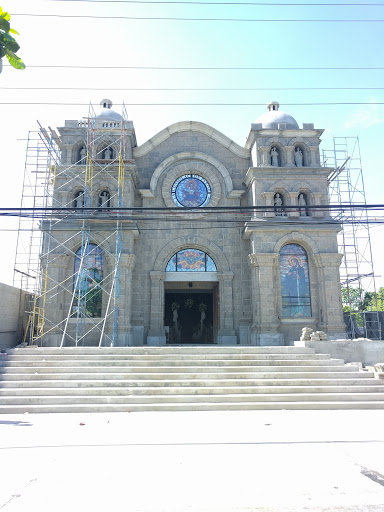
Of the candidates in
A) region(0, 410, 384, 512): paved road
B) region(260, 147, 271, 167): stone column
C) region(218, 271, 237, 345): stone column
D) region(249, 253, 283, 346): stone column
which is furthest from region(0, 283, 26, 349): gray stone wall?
region(260, 147, 271, 167): stone column

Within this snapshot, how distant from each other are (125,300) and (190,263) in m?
4.40

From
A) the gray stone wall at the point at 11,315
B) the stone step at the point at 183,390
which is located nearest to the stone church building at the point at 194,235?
the gray stone wall at the point at 11,315

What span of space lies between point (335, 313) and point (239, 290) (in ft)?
16.6

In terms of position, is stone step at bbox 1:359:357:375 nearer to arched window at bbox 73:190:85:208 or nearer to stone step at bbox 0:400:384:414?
stone step at bbox 0:400:384:414

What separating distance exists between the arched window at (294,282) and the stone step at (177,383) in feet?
23.5

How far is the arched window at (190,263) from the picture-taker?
2070cm

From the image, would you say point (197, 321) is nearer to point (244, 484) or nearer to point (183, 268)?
point (183, 268)

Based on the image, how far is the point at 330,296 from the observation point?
18734mm

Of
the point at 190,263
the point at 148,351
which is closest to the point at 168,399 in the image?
the point at 148,351

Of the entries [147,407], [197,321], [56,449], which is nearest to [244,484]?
[56,449]

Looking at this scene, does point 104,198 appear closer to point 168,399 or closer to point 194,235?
point 194,235

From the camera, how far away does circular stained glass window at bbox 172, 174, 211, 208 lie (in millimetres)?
21391

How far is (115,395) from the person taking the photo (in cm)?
1088

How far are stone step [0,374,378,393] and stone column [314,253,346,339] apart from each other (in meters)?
6.58
